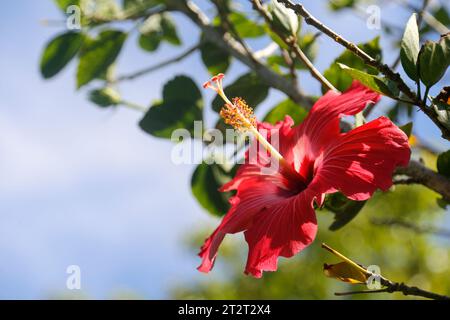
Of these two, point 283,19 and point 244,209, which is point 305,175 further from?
point 283,19

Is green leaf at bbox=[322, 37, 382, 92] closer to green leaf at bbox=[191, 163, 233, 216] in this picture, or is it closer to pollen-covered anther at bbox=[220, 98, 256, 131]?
pollen-covered anther at bbox=[220, 98, 256, 131]

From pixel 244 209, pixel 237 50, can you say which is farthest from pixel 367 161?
pixel 237 50

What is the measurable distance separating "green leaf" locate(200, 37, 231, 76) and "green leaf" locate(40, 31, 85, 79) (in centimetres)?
42

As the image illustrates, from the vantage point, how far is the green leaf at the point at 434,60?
927mm

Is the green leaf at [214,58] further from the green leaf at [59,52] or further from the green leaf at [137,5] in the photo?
the green leaf at [59,52]

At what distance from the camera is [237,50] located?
64.5 inches

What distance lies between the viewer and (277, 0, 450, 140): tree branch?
89 centimetres

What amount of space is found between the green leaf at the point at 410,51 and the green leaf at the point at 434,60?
0.01 metres

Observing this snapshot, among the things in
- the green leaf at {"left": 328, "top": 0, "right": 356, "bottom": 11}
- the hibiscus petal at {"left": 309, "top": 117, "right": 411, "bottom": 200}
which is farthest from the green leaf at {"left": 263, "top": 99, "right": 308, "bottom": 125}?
the green leaf at {"left": 328, "top": 0, "right": 356, "bottom": 11}

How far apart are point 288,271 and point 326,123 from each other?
5363 millimetres

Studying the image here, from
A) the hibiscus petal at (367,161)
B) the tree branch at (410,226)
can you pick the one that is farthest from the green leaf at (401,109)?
the hibiscus petal at (367,161)
